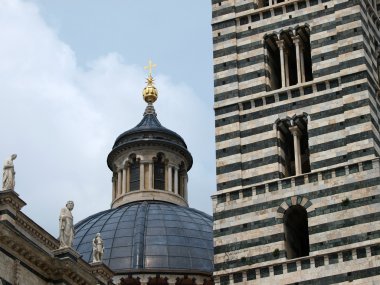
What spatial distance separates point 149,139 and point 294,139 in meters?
15.7

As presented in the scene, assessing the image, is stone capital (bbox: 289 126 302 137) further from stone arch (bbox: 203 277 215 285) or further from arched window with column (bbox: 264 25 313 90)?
stone arch (bbox: 203 277 215 285)

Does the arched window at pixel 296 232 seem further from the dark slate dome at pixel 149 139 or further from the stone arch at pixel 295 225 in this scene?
the dark slate dome at pixel 149 139

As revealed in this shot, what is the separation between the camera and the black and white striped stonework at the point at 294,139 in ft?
101

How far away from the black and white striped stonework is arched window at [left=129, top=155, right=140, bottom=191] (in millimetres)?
13259

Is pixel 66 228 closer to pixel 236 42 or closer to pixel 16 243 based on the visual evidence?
pixel 16 243

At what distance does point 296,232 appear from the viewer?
32.2 m

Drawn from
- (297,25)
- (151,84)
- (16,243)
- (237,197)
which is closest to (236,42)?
(297,25)

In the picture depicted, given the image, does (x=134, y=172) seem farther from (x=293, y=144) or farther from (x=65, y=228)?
(x=65, y=228)

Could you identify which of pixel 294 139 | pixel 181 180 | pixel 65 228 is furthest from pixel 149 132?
pixel 65 228

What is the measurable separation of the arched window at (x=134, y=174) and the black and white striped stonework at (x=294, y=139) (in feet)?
43.5

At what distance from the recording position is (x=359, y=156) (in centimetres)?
3153

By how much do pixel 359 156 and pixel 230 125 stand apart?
155 inches

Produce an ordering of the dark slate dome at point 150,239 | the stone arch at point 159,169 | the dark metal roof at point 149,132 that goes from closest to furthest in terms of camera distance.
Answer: the dark slate dome at point 150,239
the stone arch at point 159,169
the dark metal roof at point 149,132

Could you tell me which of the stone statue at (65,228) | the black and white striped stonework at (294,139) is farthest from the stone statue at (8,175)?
the black and white striped stonework at (294,139)
